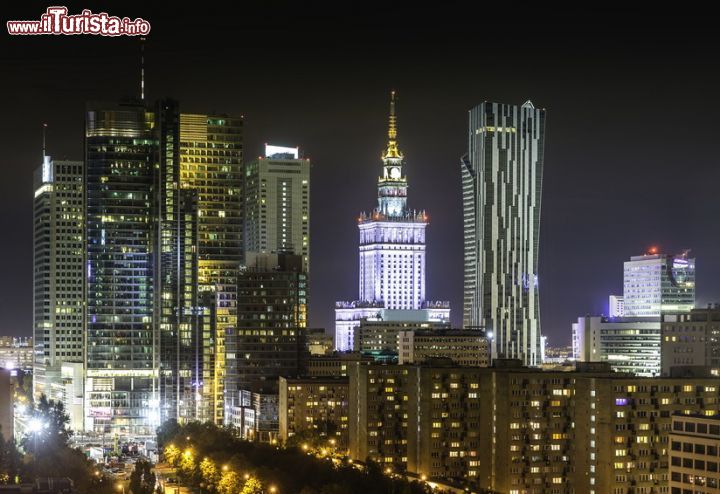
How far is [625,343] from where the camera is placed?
194m

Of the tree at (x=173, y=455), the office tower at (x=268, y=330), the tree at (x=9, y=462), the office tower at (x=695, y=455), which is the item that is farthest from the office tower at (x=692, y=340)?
the tree at (x=9, y=462)

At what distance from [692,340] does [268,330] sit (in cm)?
4553

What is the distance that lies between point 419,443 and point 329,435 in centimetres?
2012

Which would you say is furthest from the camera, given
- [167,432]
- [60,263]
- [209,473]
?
[60,263]

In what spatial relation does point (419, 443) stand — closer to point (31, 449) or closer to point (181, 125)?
point (31, 449)

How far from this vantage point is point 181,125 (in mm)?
189250

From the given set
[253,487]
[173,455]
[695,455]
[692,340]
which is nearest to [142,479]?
[173,455]

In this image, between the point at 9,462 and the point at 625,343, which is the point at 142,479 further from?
the point at 625,343

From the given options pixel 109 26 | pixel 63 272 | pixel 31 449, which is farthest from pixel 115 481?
pixel 63 272

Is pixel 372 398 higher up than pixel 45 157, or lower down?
lower down

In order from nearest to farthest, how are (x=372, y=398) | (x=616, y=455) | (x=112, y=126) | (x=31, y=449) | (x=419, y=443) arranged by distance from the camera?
(x=616, y=455), (x=419, y=443), (x=372, y=398), (x=31, y=449), (x=112, y=126)

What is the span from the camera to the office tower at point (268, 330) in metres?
155

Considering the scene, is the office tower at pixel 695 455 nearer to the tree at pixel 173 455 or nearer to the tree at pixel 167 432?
the tree at pixel 173 455

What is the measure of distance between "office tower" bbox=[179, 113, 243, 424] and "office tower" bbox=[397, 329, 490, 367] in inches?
936
